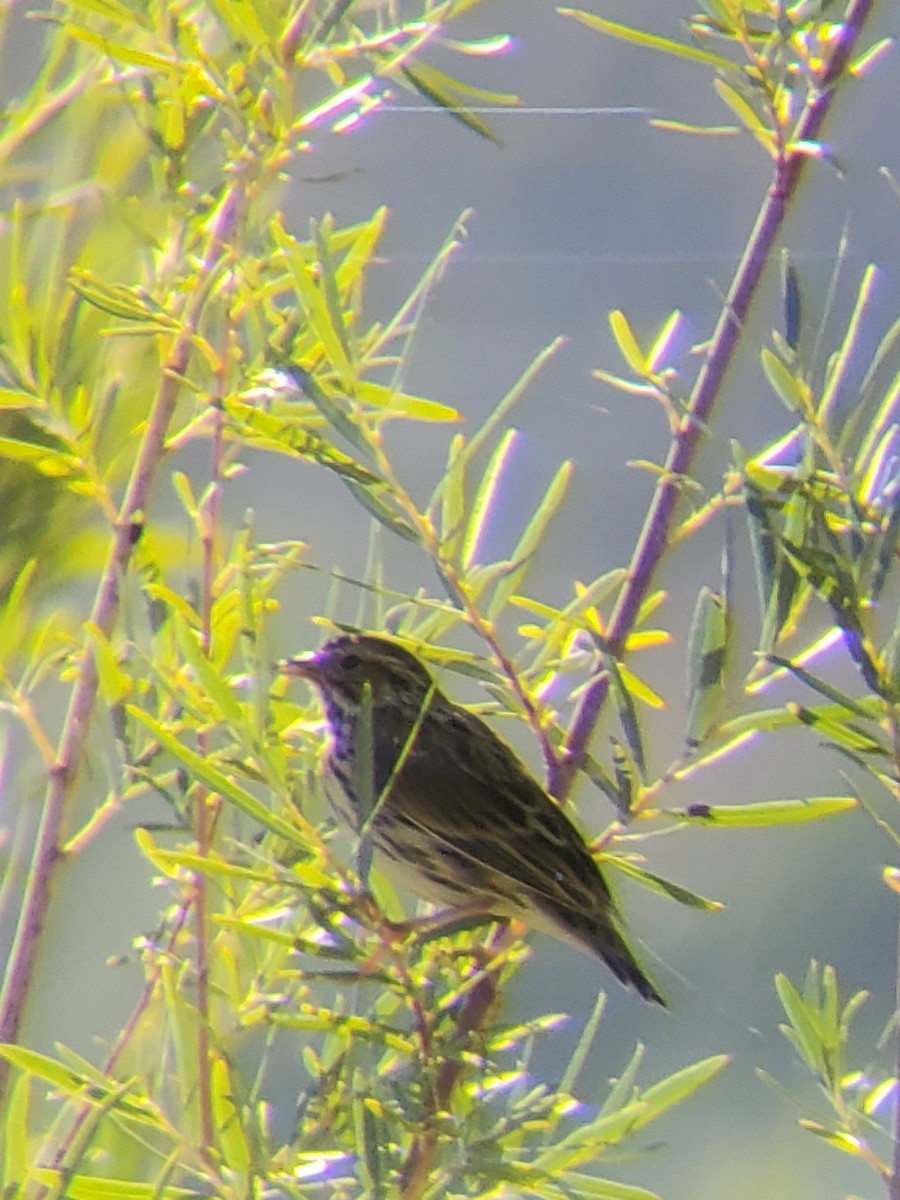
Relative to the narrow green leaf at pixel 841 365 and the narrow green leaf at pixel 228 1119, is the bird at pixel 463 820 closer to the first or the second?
the narrow green leaf at pixel 228 1119

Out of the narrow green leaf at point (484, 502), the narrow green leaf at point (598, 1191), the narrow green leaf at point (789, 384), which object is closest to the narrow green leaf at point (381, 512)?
the narrow green leaf at point (484, 502)

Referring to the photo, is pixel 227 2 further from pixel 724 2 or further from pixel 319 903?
pixel 319 903

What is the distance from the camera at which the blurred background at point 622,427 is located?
3.23ft

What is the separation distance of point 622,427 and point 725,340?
489 mm

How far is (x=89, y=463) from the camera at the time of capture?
0.70 meters

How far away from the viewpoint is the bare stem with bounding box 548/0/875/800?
25.2 inches

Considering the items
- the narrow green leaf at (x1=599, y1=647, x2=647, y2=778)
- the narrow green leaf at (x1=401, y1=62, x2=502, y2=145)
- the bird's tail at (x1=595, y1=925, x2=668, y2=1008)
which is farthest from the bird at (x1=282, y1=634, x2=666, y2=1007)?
the narrow green leaf at (x1=401, y1=62, x2=502, y2=145)

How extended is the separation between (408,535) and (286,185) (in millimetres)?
279

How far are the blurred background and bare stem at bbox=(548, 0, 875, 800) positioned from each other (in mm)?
226

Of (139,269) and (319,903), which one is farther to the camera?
(139,269)

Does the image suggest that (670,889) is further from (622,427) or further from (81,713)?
(622,427)

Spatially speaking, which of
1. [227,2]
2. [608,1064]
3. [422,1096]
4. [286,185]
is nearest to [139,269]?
[286,185]

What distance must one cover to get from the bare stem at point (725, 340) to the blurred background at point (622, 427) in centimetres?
23

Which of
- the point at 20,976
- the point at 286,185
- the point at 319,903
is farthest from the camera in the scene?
the point at 286,185
